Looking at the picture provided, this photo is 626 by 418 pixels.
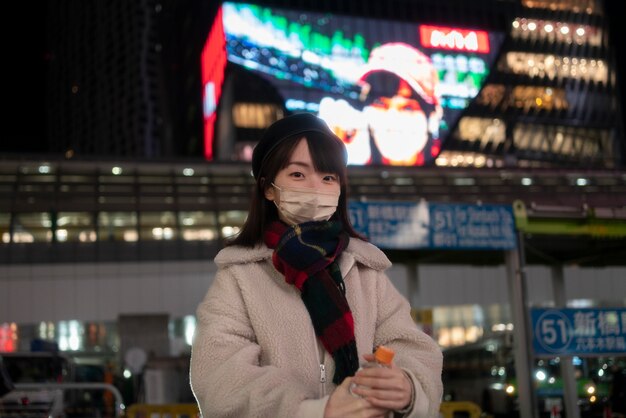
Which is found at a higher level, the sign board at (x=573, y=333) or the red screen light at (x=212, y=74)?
the red screen light at (x=212, y=74)

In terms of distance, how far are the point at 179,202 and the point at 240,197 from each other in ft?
8.05

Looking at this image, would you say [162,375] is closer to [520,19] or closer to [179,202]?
[179,202]

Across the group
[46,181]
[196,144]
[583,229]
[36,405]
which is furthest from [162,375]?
[196,144]

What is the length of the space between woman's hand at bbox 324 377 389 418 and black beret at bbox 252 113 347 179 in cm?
71

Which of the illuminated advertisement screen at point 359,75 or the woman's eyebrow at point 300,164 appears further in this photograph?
the illuminated advertisement screen at point 359,75

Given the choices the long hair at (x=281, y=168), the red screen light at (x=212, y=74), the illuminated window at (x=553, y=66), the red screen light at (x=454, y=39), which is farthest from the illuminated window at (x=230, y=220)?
the illuminated window at (x=553, y=66)

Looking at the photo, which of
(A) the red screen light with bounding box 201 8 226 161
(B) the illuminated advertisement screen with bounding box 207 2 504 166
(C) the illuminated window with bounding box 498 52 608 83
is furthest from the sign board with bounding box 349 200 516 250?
(C) the illuminated window with bounding box 498 52 608 83

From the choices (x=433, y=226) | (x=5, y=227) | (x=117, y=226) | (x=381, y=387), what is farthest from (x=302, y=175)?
(x=117, y=226)

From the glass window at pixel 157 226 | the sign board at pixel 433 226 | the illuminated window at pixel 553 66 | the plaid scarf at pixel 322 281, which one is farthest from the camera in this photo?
the illuminated window at pixel 553 66

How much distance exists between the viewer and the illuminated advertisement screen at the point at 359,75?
60906 mm

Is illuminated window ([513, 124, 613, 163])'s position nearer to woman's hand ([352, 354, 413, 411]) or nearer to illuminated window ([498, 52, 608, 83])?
illuminated window ([498, 52, 608, 83])

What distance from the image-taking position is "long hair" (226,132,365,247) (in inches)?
91.5

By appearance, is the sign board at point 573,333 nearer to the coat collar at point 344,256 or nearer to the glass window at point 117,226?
the coat collar at point 344,256

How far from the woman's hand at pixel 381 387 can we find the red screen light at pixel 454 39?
6823 cm
